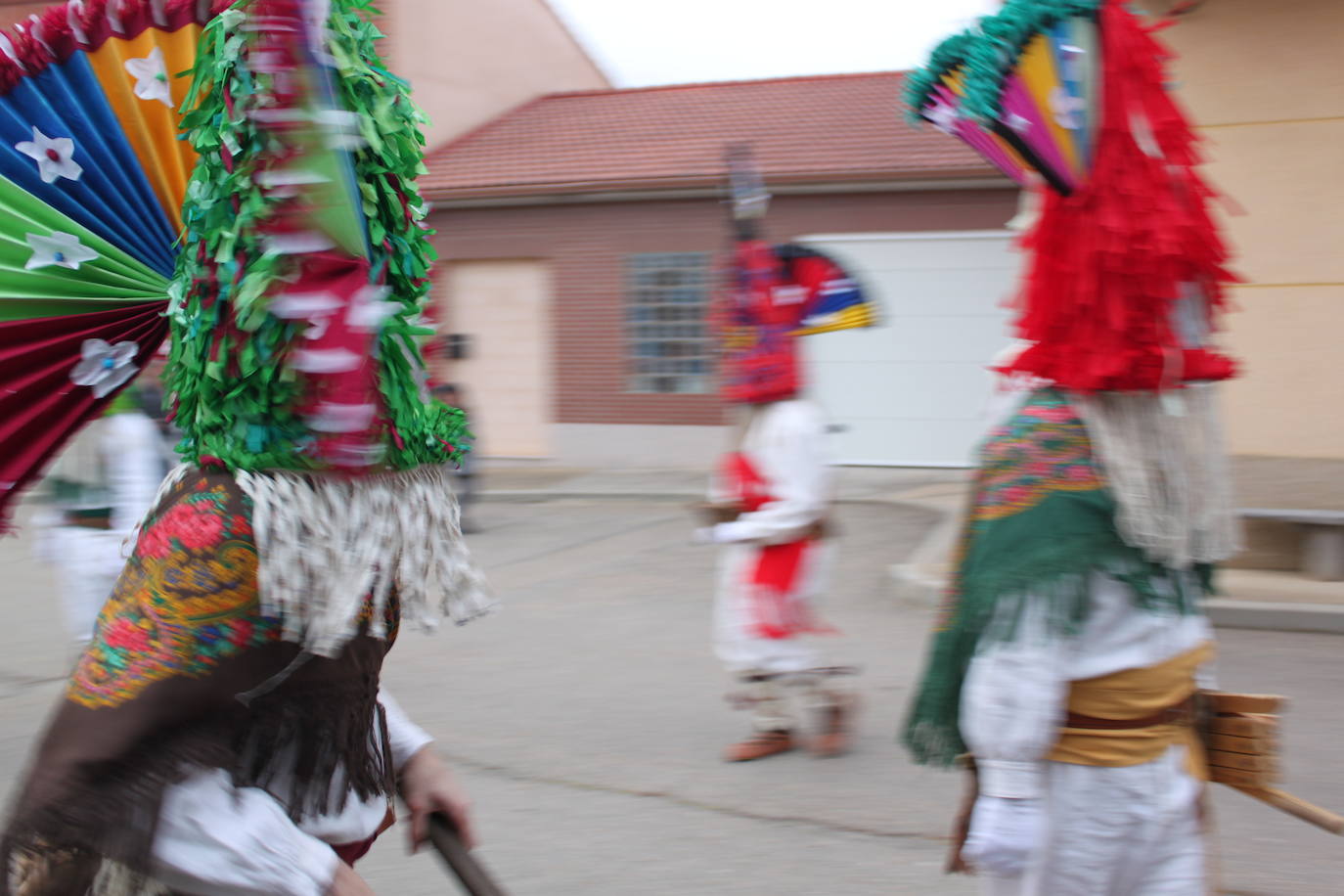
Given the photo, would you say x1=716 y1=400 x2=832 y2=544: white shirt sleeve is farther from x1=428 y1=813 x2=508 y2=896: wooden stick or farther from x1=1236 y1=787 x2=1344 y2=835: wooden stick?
x1=428 y1=813 x2=508 y2=896: wooden stick

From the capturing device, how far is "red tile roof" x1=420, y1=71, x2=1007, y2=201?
13.9 m

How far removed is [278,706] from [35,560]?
32.3ft

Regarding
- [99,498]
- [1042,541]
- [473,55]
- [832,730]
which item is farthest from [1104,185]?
[473,55]

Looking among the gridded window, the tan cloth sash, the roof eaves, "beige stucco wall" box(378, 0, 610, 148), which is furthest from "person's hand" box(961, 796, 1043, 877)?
"beige stucco wall" box(378, 0, 610, 148)

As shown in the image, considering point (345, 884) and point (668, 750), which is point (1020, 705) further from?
point (668, 750)

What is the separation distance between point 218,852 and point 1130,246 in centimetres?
166

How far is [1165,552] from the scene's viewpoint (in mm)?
2090

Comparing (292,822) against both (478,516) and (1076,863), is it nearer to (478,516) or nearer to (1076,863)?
(1076,863)

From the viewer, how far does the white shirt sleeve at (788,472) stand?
484cm

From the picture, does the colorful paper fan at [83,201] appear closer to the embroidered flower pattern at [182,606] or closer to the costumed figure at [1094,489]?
the embroidered flower pattern at [182,606]

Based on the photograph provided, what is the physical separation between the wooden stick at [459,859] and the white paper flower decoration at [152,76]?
131cm

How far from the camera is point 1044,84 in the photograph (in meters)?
2.06

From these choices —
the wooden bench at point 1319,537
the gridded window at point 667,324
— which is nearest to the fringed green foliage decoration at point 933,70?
the wooden bench at point 1319,537

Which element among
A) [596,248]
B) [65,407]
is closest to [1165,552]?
[65,407]
